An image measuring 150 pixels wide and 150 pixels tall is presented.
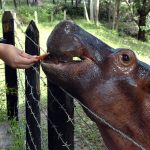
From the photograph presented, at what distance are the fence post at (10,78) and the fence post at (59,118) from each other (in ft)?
6.94

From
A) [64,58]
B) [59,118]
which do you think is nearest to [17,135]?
[59,118]

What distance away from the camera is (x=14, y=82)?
5.11m

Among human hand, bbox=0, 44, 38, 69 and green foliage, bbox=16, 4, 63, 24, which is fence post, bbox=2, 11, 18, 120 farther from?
green foliage, bbox=16, 4, 63, 24

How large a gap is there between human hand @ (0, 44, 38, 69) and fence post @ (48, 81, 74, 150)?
20 cm

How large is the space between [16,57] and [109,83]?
30.6 inches

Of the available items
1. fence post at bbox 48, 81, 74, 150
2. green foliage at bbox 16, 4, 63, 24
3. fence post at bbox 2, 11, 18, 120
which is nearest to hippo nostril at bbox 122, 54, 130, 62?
fence post at bbox 48, 81, 74, 150

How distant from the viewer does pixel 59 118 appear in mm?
2699

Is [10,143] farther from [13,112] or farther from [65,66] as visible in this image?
[65,66]

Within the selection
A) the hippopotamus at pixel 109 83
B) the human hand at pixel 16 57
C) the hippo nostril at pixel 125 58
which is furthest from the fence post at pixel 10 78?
the hippo nostril at pixel 125 58

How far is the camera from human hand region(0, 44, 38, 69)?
8.69ft

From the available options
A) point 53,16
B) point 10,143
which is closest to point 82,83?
point 10,143

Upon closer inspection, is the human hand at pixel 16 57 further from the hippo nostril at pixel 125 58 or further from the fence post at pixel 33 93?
the hippo nostril at pixel 125 58

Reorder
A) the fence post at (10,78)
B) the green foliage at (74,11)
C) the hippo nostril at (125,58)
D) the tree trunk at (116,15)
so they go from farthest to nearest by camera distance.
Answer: the green foliage at (74,11) → the tree trunk at (116,15) → the fence post at (10,78) → the hippo nostril at (125,58)

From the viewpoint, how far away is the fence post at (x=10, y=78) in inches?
187
